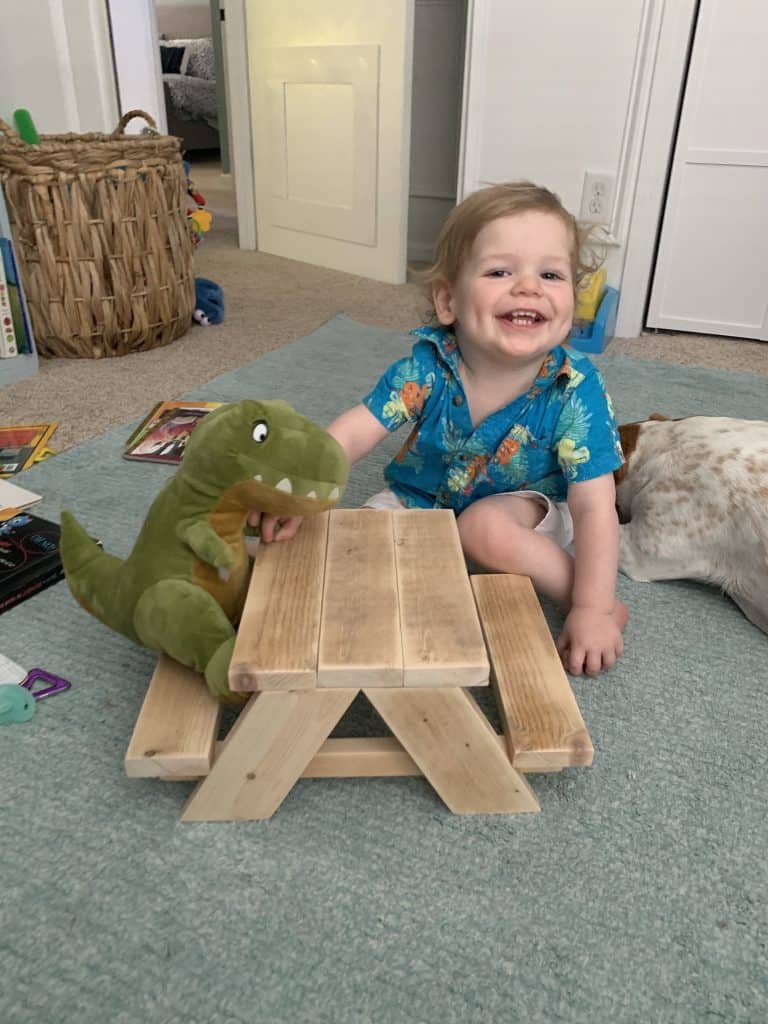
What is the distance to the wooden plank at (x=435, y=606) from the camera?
67cm

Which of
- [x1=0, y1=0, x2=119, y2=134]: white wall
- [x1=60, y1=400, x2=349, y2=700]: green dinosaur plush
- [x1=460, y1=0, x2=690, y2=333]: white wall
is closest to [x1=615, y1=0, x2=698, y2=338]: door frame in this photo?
[x1=460, y1=0, x2=690, y2=333]: white wall

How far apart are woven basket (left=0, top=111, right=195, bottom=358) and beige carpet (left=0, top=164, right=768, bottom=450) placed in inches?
3.4

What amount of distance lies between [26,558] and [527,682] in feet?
2.40

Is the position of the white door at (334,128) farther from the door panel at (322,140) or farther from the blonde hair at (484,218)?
the blonde hair at (484,218)

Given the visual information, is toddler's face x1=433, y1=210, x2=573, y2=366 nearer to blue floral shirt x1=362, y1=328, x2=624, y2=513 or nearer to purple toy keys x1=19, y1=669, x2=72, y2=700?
→ blue floral shirt x1=362, y1=328, x2=624, y2=513

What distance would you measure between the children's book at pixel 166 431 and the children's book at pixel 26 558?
301 mm

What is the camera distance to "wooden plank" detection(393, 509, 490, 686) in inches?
26.3

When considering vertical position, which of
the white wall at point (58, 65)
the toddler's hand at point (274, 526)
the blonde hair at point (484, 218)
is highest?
the white wall at point (58, 65)

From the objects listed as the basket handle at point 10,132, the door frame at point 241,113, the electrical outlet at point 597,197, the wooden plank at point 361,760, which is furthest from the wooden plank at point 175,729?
the door frame at point 241,113

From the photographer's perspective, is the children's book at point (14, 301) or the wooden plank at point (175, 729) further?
the children's book at point (14, 301)

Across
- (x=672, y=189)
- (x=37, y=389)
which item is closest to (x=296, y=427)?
(x=37, y=389)

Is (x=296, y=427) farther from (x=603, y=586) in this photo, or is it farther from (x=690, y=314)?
(x=690, y=314)

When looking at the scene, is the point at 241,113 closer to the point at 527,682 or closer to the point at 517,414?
the point at 517,414

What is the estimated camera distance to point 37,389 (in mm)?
1753
